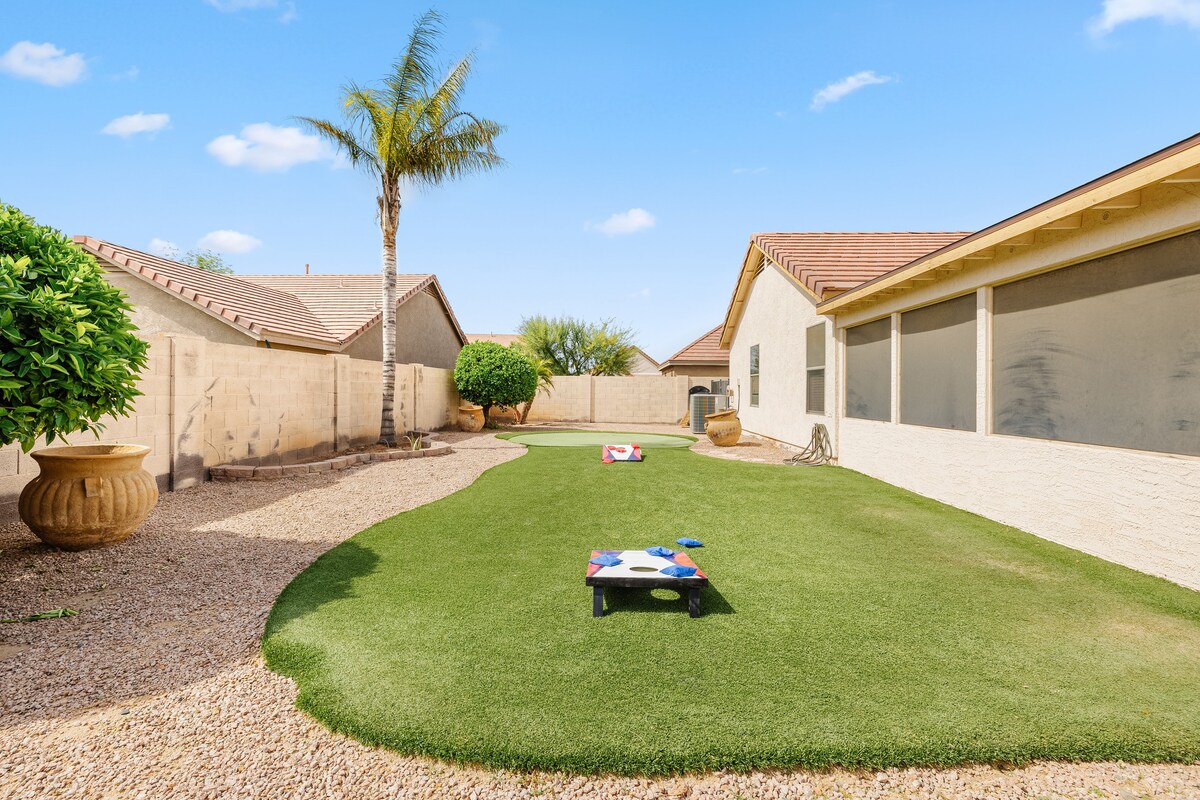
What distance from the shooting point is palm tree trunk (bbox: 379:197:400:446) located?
12.6 meters

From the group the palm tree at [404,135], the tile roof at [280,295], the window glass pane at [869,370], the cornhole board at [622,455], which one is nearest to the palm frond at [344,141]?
the palm tree at [404,135]

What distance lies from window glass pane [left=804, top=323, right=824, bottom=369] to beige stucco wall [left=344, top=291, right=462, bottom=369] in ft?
42.0

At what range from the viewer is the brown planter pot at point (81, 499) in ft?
14.6

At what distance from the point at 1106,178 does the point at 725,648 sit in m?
4.47

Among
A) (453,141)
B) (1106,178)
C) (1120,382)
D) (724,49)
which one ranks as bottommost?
(1120,382)

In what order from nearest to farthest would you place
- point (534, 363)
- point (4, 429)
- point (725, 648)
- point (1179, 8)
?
1. point (725, 648)
2. point (4, 429)
3. point (1179, 8)
4. point (534, 363)

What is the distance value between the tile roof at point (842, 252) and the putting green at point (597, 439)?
536 cm

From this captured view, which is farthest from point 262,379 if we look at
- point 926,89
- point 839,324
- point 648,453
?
point 926,89

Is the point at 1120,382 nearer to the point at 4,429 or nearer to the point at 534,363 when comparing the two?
the point at 4,429

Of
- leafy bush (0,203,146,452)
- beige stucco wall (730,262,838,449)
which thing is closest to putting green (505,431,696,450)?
beige stucco wall (730,262,838,449)

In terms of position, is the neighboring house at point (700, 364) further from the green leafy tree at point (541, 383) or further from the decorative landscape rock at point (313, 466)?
the decorative landscape rock at point (313, 466)

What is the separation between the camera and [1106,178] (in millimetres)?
4020

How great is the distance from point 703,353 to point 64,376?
23.4 metres

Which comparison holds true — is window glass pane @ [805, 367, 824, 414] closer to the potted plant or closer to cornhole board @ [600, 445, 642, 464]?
cornhole board @ [600, 445, 642, 464]
